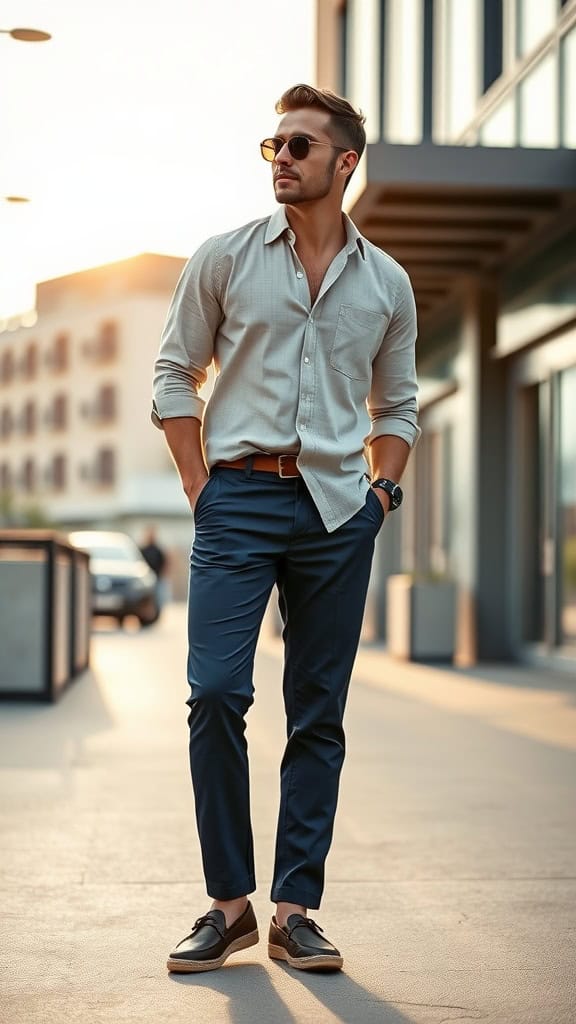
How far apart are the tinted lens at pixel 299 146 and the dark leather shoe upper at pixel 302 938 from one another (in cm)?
188

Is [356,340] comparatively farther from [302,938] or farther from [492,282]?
[492,282]

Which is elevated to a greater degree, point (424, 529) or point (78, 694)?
point (424, 529)

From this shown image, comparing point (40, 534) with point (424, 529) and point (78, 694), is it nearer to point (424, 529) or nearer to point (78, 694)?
point (78, 694)

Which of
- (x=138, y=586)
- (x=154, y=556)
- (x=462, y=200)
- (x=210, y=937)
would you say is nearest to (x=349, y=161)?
(x=210, y=937)

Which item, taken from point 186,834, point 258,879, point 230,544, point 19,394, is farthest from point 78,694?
point 19,394

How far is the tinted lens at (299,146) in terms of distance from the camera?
12.9 feet

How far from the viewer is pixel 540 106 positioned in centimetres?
1424

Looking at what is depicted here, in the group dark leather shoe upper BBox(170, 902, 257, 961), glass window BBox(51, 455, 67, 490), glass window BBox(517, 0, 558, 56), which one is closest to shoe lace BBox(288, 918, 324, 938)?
dark leather shoe upper BBox(170, 902, 257, 961)

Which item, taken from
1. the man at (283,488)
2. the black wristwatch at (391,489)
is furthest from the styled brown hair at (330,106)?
the black wristwatch at (391,489)

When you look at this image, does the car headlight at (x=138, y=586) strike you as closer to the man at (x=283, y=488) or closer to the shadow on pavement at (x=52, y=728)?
the shadow on pavement at (x=52, y=728)

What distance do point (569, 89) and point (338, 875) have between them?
9705 mm

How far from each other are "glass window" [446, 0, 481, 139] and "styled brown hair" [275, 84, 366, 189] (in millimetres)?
13057

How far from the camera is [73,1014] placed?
3.39 m

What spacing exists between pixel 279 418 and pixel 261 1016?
141cm
